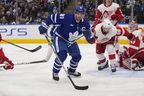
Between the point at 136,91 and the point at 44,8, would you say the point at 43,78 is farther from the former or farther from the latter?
the point at 44,8

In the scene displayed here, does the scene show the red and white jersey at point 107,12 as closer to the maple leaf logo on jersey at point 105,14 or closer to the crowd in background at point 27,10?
the maple leaf logo on jersey at point 105,14

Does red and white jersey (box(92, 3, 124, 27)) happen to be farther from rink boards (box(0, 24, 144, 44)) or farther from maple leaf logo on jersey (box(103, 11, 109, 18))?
rink boards (box(0, 24, 144, 44))

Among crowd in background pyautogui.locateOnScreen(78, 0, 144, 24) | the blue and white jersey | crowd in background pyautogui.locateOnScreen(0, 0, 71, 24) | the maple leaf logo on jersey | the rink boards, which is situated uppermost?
the blue and white jersey

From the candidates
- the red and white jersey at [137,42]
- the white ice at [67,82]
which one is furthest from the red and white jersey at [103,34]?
the white ice at [67,82]

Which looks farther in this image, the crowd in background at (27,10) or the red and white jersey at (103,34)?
the crowd in background at (27,10)

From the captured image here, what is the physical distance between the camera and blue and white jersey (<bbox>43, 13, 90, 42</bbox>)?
595cm

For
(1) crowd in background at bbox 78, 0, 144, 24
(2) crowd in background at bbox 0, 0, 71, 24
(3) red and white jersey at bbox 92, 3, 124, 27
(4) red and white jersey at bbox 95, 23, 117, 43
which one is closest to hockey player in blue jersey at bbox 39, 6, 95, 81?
(4) red and white jersey at bbox 95, 23, 117, 43

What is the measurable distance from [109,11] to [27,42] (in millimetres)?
3932

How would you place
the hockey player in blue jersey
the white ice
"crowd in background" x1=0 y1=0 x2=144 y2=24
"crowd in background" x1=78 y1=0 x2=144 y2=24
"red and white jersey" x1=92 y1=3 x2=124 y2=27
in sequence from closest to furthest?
the white ice → the hockey player in blue jersey → "red and white jersey" x1=92 y1=3 x2=124 y2=27 → "crowd in background" x1=78 y1=0 x2=144 y2=24 → "crowd in background" x1=0 y1=0 x2=144 y2=24

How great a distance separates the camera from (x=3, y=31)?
1112cm

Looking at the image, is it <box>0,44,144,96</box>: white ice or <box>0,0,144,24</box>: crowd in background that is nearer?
<box>0,44,144,96</box>: white ice

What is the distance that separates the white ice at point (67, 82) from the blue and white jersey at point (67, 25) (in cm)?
63

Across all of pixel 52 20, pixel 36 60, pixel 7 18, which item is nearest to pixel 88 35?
pixel 52 20

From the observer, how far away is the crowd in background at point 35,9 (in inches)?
446
